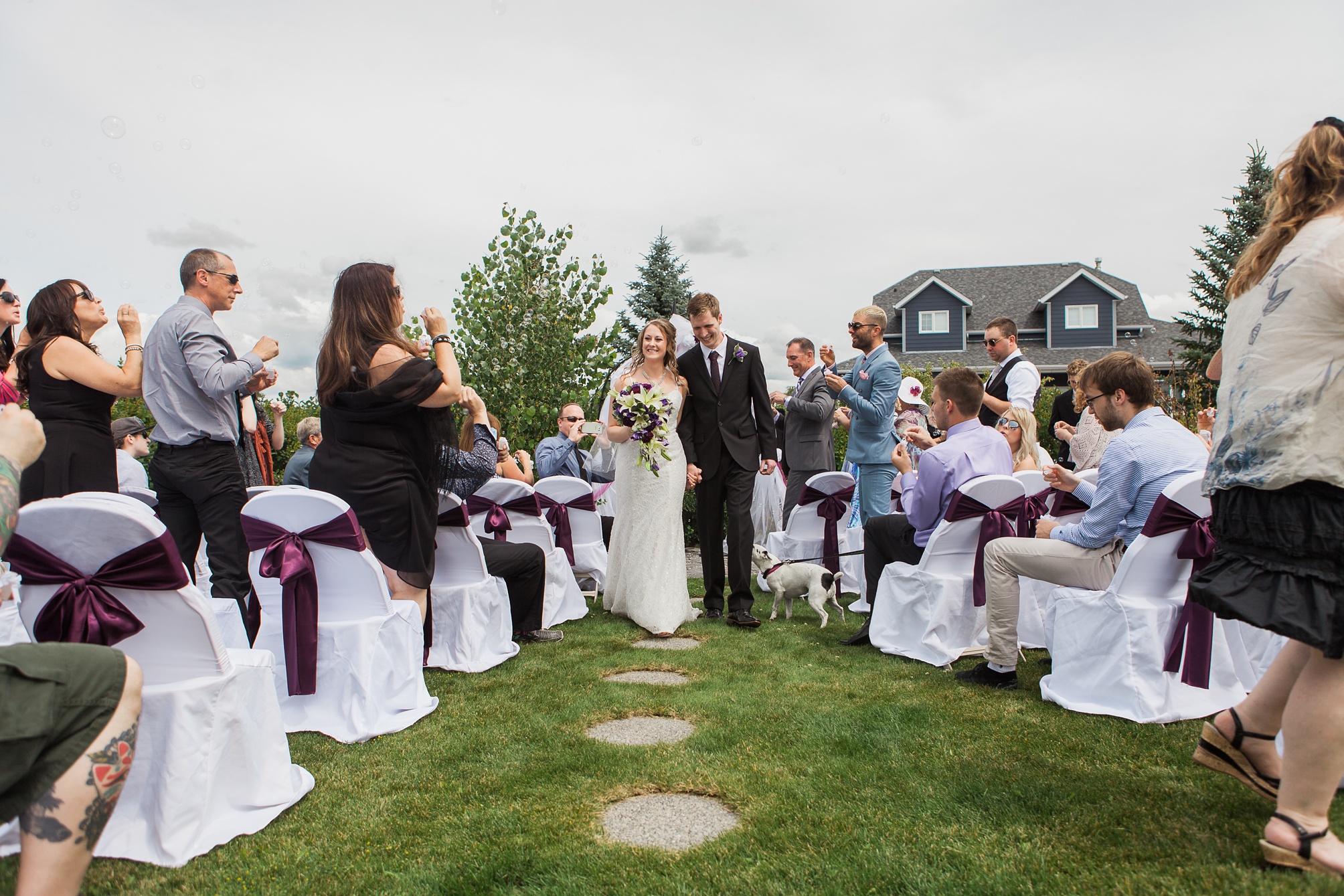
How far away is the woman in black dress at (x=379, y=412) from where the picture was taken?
3.86 meters

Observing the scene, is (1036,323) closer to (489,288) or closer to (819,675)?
(489,288)

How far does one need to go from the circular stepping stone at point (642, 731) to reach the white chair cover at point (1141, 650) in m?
1.81

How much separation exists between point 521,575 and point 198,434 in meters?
2.16

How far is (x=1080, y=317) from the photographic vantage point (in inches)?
1260

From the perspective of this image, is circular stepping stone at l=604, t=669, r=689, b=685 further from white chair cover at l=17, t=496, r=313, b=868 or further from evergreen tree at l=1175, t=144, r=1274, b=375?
evergreen tree at l=1175, t=144, r=1274, b=375

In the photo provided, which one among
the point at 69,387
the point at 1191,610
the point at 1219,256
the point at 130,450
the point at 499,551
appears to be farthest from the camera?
the point at 1219,256

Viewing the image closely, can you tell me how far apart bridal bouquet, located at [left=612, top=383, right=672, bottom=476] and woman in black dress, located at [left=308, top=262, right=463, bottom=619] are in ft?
6.57

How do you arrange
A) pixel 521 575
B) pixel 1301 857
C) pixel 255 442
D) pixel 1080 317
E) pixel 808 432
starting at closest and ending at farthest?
pixel 1301 857 → pixel 521 575 → pixel 255 442 → pixel 808 432 → pixel 1080 317

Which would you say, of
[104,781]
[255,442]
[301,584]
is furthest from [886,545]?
[255,442]

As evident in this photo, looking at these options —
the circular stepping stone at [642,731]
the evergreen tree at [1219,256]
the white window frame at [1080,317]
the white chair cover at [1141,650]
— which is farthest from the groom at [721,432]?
the white window frame at [1080,317]

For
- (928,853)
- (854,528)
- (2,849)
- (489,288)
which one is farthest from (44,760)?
(489,288)

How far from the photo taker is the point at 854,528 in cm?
765

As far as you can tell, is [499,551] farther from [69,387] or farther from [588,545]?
[69,387]

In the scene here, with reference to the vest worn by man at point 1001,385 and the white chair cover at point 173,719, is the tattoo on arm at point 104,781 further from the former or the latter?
the vest worn by man at point 1001,385
